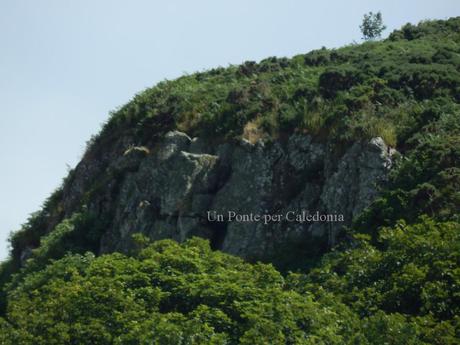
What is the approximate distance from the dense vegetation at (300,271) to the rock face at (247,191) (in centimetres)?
73

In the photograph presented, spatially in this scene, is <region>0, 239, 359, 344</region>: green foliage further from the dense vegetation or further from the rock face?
the rock face

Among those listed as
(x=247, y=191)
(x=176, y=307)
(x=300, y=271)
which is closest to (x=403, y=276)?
(x=176, y=307)

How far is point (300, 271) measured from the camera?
3631cm

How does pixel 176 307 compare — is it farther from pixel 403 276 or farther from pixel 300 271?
pixel 300 271

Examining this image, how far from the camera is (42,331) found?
30.0 m

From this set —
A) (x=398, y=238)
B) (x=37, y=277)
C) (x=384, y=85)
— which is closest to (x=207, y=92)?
(x=384, y=85)

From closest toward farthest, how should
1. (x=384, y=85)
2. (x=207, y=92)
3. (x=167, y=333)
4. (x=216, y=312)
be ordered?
(x=167, y=333) → (x=216, y=312) → (x=384, y=85) → (x=207, y=92)

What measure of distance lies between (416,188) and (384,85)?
869 cm

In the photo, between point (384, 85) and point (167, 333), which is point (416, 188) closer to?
point (384, 85)

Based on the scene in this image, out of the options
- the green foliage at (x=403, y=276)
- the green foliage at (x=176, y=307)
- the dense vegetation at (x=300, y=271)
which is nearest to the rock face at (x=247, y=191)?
the dense vegetation at (x=300, y=271)

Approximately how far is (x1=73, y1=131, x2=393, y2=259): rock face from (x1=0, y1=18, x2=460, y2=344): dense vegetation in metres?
0.73

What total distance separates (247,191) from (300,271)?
4.88 metres

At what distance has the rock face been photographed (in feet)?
125

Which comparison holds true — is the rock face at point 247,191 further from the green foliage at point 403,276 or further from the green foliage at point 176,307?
the green foliage at point 176,307
